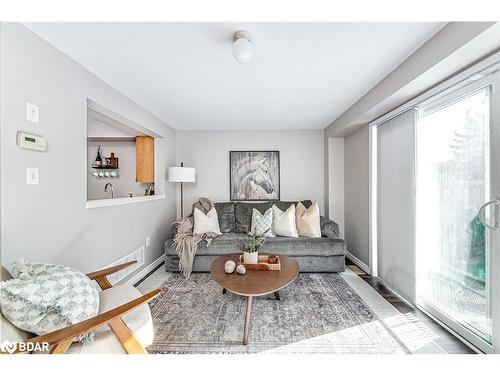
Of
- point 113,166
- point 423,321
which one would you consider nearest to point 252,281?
point 423,321

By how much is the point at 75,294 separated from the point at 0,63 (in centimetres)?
143

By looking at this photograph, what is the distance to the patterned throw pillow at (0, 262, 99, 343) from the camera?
3.39 feet

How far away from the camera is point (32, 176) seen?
1.49 meters

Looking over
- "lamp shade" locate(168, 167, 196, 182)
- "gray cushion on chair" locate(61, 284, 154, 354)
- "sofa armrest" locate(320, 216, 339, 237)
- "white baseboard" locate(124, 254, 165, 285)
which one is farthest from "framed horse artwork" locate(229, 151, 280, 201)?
"gray cushion on chair" locate(61, 284, 154, 354)

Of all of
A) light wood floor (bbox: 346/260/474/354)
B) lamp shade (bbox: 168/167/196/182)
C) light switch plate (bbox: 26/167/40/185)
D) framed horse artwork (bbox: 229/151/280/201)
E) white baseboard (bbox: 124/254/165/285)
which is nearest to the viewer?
light switch plate (bbox: 26/167/40/185)

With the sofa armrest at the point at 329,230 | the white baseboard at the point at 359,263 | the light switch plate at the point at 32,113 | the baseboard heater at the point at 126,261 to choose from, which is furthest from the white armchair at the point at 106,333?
the white baseboard at the point at 359,263

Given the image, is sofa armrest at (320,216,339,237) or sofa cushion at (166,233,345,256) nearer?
sofa cushion at (166,233,345,256)

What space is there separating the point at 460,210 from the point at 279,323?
5.84 ft

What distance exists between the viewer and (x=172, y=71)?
2.03m

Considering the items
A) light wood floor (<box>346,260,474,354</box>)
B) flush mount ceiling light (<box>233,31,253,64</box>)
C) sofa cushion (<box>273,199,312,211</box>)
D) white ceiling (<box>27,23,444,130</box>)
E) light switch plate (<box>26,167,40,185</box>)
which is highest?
white ceiling (<box>27,23,444,130</box>)

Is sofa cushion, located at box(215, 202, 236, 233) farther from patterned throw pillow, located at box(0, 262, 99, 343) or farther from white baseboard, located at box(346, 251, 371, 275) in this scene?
patterned throw pillow, located at box(0, 262, 99, 343)

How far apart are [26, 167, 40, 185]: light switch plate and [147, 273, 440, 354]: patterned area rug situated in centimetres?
145

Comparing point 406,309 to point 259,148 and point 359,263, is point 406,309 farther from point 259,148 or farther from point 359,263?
point 259,148
